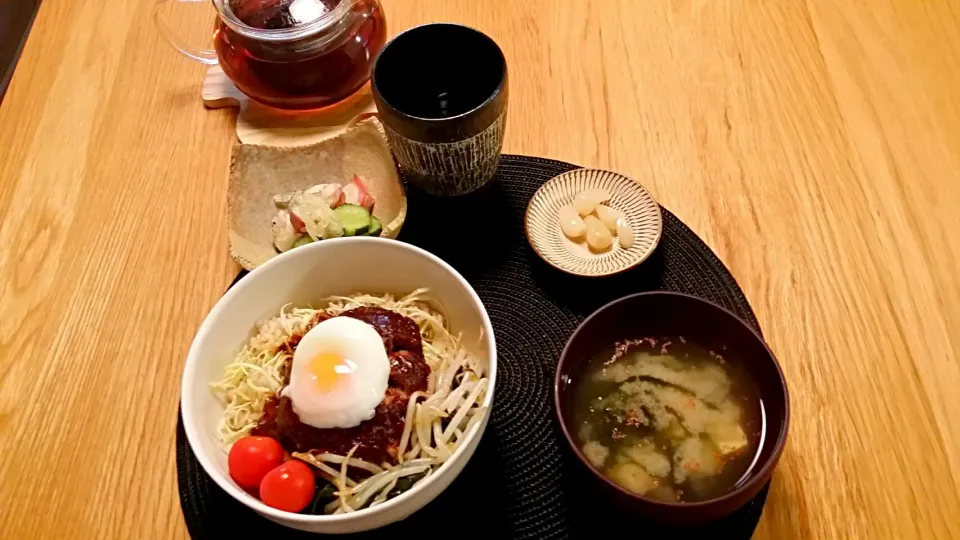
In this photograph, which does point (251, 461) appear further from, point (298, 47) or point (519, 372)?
point (298, 47)

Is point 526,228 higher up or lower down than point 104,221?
higher up

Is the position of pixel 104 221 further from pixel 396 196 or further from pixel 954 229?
pixel 954 229

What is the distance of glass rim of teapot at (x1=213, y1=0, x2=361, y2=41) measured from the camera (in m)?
1.54

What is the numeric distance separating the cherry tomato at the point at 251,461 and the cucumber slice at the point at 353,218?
46 cm

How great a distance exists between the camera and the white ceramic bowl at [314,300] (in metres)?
1.03

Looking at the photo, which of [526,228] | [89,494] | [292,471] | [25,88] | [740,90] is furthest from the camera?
[25,88]

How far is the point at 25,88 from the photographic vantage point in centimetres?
180

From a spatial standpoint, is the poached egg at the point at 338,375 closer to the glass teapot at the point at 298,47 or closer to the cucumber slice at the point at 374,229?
the cucumber slice at the point at 374,229

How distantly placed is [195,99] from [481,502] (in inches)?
47.8

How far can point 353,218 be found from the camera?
56.5 inches

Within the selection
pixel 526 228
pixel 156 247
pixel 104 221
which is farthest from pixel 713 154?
pixel 104 221

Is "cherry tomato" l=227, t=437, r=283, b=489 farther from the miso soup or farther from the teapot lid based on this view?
the teapot lid

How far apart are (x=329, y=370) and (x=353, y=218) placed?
15.5 inches

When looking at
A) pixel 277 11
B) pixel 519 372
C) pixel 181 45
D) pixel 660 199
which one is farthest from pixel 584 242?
pixel 181 45
